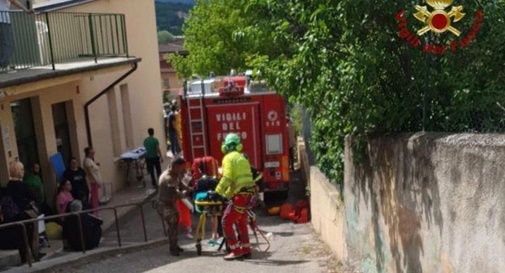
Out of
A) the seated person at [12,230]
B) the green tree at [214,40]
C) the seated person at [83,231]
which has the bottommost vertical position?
the seated person at [83,231]

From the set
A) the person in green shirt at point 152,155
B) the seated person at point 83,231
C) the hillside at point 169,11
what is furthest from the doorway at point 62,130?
the hillside at point 169,11

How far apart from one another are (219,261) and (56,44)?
6300 millimetres

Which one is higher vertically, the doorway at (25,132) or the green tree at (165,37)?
the green tree at (165,37)

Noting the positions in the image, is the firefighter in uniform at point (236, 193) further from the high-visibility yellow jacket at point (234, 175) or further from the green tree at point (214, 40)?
the green tree at point (214, 40)

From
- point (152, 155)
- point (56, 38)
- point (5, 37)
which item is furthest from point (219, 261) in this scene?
point (152, 155)

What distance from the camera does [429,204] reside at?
17.8ft

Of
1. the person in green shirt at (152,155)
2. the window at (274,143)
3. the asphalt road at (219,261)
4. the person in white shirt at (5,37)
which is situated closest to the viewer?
the asphalt road at (219,261)

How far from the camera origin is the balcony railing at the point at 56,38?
11.8m

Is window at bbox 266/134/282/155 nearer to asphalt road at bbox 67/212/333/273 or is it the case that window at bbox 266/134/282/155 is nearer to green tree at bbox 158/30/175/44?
asphalt road at bbox 67/212/333/273

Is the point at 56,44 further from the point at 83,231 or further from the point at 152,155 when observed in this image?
the point at 83,231

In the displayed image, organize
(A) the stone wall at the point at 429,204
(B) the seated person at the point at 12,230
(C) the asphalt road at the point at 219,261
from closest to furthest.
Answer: (A) the stone wall at the point at 429,204, (C) the asphalt road at the point at 219,261, (B) the seated person at the point at 12,230

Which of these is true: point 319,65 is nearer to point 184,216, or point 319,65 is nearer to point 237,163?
point 237,163

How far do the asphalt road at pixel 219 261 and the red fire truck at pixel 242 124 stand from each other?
3.27 metres

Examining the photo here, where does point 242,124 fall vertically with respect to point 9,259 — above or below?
above
